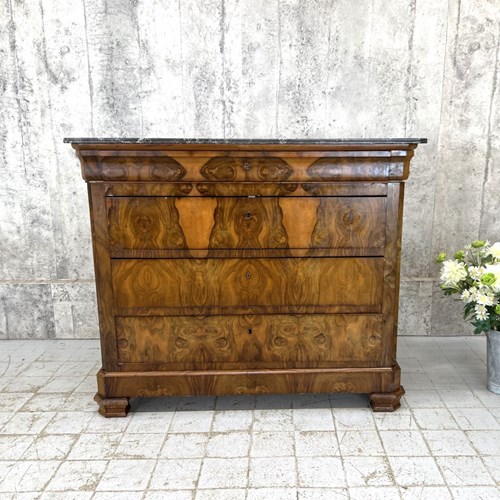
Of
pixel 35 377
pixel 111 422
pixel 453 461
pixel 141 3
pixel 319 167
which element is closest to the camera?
pixel 453 461

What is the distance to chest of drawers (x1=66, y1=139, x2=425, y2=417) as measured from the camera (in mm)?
1887

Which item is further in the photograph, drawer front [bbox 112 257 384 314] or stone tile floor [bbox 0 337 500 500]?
drawer front [bbox 112 257 384 314]

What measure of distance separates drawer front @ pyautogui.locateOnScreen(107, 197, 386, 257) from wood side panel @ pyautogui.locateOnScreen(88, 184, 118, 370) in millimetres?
36

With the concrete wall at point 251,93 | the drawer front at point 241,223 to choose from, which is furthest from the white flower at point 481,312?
the concrete wall at point 251,93

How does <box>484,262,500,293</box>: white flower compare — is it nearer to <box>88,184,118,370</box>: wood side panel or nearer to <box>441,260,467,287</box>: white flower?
<box>441,260,467,287</box>: white flower

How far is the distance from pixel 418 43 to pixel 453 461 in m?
2.35

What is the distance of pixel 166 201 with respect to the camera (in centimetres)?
193

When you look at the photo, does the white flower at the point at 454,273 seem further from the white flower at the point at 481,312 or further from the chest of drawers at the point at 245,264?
the chest of drawers at the point at 245,264

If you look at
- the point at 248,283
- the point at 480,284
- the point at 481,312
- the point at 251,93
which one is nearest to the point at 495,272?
the point at 480,284

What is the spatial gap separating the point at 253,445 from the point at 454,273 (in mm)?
1270

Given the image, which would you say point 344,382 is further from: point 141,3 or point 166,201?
point 141,3

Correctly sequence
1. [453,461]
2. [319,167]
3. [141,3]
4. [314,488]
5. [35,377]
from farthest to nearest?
1. [141,3]
2. [35,377]
3. [319,167]
4. [453,461]
5. [314,488]

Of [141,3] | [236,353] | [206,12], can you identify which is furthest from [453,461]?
[141,3]

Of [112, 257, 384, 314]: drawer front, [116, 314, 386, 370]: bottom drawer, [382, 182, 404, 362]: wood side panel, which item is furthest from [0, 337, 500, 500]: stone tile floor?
[112, 257, 384, 314]: drawer front
